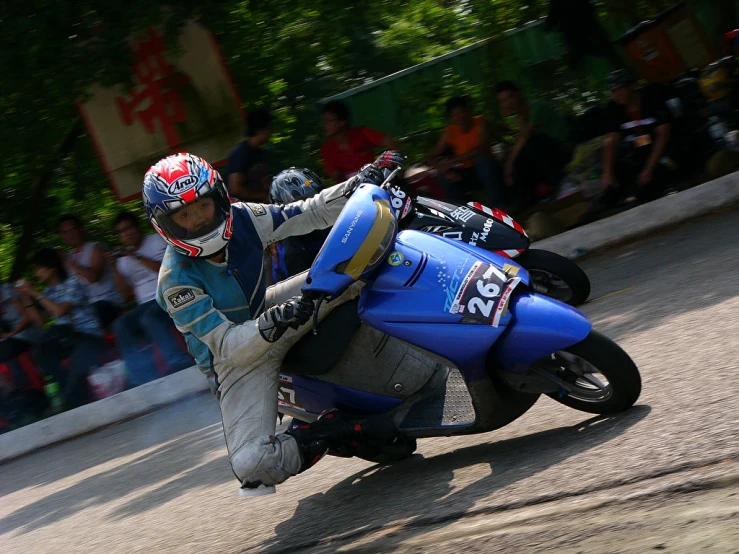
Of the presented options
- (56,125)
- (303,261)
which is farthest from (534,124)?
(56,125)

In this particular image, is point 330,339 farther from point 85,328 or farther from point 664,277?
point 85,328

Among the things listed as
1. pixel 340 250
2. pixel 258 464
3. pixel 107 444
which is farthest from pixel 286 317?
pixel 107 444

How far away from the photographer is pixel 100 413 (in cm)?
888

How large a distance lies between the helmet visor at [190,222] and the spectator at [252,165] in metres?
4.39

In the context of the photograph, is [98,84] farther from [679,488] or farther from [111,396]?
[679,488]

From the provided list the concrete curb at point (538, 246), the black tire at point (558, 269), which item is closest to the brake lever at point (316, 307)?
the black tire at point (558, 269)

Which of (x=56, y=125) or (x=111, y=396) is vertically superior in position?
(x=56, y=125)

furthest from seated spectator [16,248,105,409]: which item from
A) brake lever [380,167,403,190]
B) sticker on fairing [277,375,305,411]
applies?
brake lever [380,167,403,190]

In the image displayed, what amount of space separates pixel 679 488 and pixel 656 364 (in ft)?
5.23

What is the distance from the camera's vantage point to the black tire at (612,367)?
408 centimetres

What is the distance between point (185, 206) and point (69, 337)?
209 inches

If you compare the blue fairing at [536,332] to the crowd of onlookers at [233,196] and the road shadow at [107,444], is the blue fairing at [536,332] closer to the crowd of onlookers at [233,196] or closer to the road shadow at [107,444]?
the road shadow at [107,444]

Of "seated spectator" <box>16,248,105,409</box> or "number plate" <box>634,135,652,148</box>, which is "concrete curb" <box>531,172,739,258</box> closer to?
"number plate" <box>634,135,652,148</box>

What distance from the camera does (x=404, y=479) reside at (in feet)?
15.8
